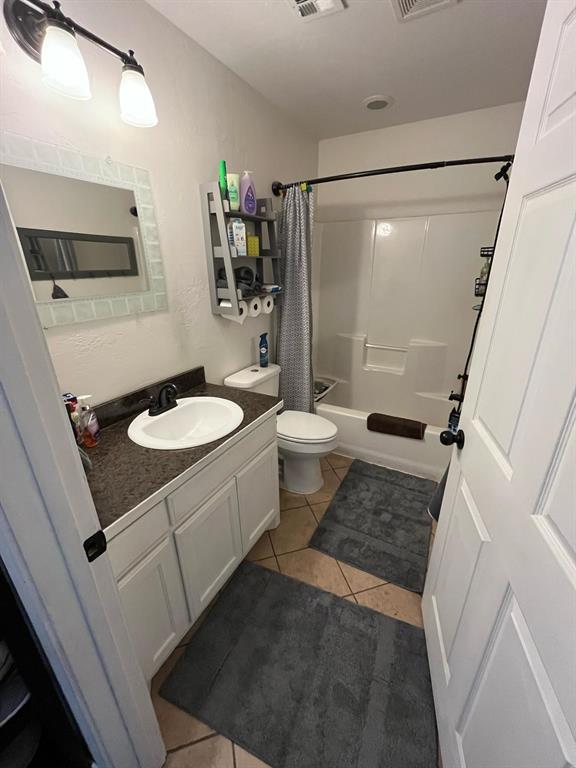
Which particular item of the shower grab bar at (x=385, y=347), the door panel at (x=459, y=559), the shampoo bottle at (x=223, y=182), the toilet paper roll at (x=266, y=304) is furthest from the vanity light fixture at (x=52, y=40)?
the shower grab bar at (x=385, y=347)

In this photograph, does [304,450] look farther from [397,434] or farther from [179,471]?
[179,471]

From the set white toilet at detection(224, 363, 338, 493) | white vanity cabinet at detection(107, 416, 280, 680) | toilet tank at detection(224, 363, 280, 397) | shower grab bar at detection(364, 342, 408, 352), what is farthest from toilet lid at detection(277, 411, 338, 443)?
shower grab bar at detection(364, 342, 408, 352)

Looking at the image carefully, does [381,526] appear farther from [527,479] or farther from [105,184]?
[105,184]

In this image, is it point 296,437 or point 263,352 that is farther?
point 263,352

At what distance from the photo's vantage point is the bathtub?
2139 mm

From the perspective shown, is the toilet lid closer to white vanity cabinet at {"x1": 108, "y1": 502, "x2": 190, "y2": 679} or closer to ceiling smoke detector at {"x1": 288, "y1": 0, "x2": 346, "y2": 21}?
white vanity cabinet at {"x1": 108, "y1": 502, "x2": 190, "y2": 679}

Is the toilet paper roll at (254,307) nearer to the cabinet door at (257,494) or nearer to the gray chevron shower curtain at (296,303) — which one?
the gray chevron shower curtain at (296,303)

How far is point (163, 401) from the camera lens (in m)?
1.34

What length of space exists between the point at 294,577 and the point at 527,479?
49.3 inches

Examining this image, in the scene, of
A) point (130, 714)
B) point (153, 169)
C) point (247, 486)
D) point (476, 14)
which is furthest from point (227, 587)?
point (476, 14)

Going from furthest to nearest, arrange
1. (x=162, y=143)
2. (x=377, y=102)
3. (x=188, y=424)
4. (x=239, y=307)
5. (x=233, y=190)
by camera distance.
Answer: (x=377, y=102)
(x=239, y=307)
(x=233, y=190)
(x=188, y=424)
(x=162, y=143)

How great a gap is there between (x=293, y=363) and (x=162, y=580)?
4.89 feet

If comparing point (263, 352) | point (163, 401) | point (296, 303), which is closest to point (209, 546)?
point (163, 401)

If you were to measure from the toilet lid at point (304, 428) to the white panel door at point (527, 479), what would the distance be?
94 centimetres
